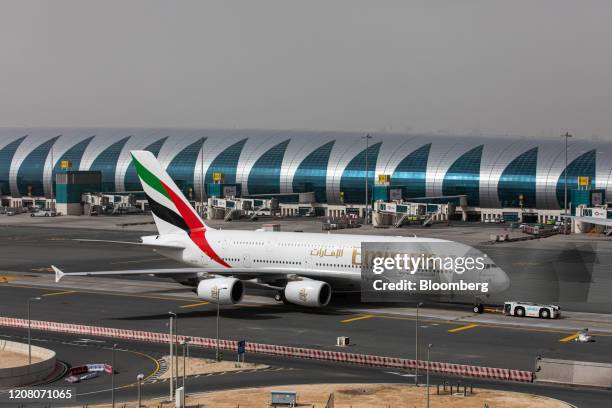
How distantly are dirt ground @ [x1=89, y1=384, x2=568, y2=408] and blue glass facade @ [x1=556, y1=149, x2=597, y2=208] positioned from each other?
121963mm

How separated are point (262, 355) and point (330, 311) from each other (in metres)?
15.8

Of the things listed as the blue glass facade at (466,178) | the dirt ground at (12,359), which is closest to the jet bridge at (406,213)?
the blue glass facade at (466,178)

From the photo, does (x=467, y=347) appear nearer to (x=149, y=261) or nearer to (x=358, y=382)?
(x=358, y=382)

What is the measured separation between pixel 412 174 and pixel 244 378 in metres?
131

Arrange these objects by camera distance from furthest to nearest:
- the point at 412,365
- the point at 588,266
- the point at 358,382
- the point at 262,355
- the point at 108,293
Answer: the point at 588,266 → the point at 108,293 → the point at 262,355 → the point at 412,365 → the point at 358,382

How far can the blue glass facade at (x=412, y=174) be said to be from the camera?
18000cm

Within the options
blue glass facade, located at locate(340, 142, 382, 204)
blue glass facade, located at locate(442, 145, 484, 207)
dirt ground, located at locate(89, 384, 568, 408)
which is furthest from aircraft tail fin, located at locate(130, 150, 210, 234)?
blue glass facade, located at locate(340, 142, 382, 204)

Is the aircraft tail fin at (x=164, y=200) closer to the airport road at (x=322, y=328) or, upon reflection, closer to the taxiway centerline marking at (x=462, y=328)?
the airport road at (x=322, y=328)

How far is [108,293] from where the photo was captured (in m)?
86.5

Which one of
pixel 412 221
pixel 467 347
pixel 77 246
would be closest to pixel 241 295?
pixel 467 347

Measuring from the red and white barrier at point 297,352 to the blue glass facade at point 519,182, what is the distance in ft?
379

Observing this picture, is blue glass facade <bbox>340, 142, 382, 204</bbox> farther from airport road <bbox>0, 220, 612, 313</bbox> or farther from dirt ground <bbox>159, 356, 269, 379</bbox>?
dirt ground <bbox>159, 356, 269, 379</bbox>

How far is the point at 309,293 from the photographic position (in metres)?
73.0

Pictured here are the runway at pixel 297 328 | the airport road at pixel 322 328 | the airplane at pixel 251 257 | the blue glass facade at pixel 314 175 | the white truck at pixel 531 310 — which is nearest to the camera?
→ the runway at pixel 297 328
